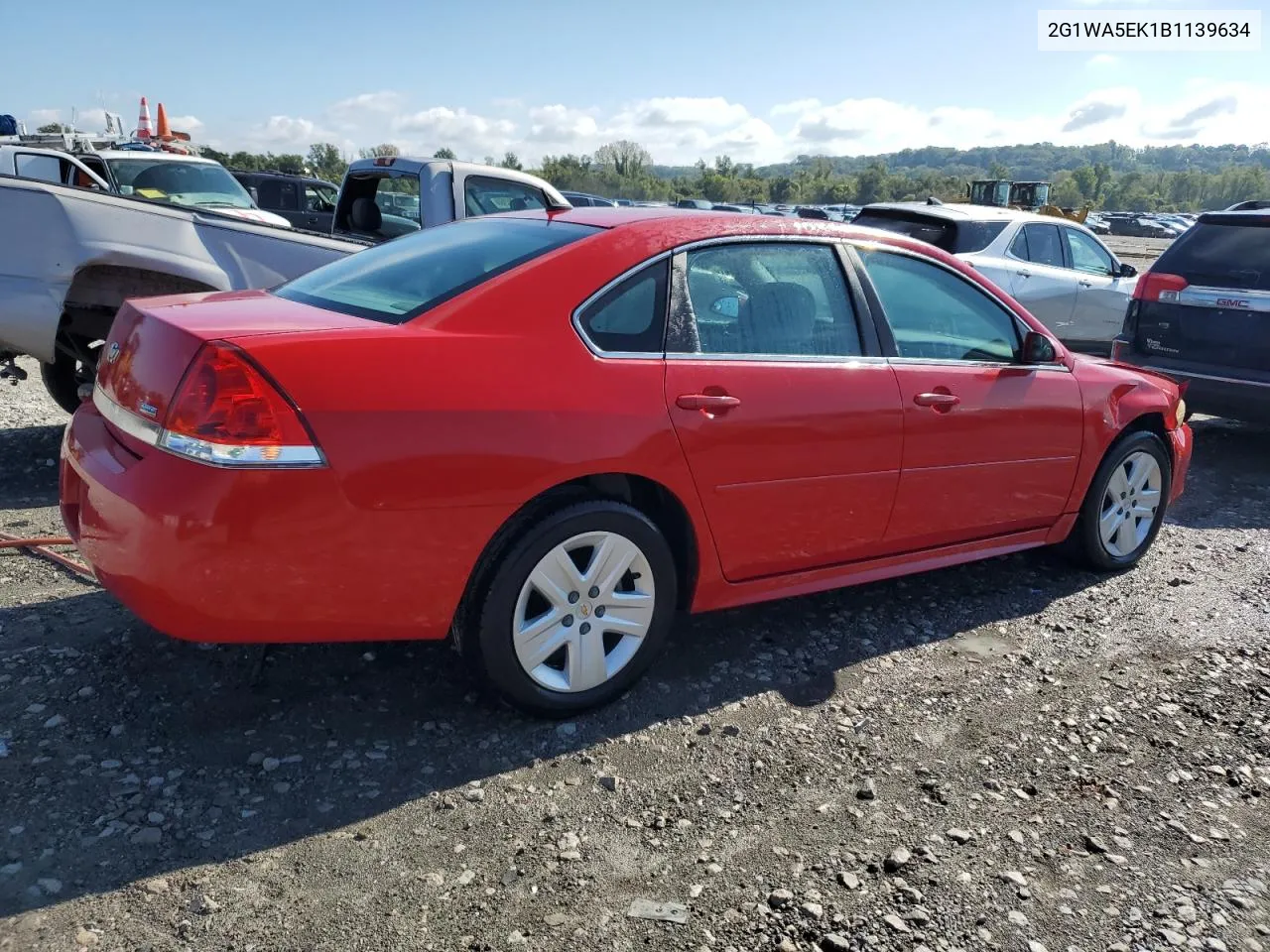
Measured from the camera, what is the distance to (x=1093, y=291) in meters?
10.8

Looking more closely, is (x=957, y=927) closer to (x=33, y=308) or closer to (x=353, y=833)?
(x=353, y=833)

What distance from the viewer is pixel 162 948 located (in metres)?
2.28

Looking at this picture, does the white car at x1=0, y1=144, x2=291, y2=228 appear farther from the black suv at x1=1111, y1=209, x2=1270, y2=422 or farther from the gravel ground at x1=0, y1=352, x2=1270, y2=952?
the black suv at x1=1111, y1=209, x2=1270, y2=422

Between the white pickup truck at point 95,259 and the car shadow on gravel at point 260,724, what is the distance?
5.69ft

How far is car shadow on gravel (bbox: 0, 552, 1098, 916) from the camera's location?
267cm

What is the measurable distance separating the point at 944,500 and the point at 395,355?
2.37 metres

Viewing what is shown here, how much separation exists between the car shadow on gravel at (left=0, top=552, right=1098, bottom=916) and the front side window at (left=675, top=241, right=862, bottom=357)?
1204 millimetres

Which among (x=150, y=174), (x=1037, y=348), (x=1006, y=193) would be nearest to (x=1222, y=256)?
(x=1037, y=348)

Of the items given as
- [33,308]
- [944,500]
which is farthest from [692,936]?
[33,308]

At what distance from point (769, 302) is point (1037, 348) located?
148 centimetres

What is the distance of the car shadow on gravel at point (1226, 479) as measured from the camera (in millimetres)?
6266

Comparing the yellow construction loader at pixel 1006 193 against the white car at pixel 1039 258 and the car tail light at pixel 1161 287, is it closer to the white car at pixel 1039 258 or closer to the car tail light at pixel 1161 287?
the white car at pixel 1039 258

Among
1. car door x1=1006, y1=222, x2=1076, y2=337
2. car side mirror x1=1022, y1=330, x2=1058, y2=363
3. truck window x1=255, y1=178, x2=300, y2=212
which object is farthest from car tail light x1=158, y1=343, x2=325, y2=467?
truck window x1=255, y1=178, x2=300, y2=212

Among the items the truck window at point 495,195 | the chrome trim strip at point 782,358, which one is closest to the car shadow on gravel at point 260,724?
the chrome trim strip at point 782,358
